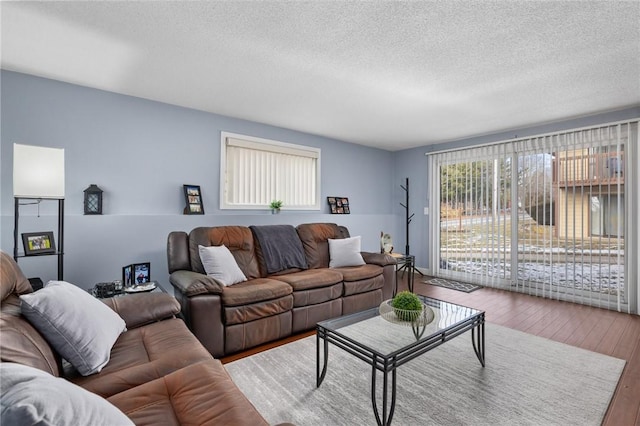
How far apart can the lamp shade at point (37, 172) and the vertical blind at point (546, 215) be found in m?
5.18

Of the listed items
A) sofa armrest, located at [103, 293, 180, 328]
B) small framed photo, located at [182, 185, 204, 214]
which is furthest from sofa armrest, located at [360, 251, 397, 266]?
sofa armrest, located at [103, 293, 180, 328]

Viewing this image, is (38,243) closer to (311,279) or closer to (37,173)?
(37,173)

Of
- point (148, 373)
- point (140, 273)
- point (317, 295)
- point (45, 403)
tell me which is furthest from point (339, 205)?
point (45, 403)

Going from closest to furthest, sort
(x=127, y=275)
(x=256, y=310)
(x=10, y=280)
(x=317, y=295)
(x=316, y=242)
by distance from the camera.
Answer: (x=10, y=280), (x=256, y=310), (x=127, y=275), (x=317, y=295), (x=316, y=242)

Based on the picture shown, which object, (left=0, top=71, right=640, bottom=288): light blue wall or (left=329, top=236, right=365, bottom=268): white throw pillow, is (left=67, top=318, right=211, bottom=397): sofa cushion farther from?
(left=329, top=236, right=365, bottom=268): white throw pillow

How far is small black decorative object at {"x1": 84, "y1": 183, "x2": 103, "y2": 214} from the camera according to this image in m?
2.98

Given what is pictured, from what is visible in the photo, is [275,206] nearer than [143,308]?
No

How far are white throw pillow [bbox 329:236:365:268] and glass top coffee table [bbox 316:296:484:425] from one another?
1430 millimetres

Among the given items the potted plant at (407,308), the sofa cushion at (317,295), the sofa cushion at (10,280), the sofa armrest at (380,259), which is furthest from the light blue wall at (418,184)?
the sofa cushion at (10,280)

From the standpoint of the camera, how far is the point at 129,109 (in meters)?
3.24

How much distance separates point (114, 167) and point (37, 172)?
3.35 ft

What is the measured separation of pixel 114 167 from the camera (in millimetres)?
3164

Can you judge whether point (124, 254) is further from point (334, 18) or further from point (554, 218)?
point (554, 218)

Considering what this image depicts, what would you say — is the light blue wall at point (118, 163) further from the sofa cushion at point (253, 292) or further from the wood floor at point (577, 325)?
the wood floor at point (577, 325)
